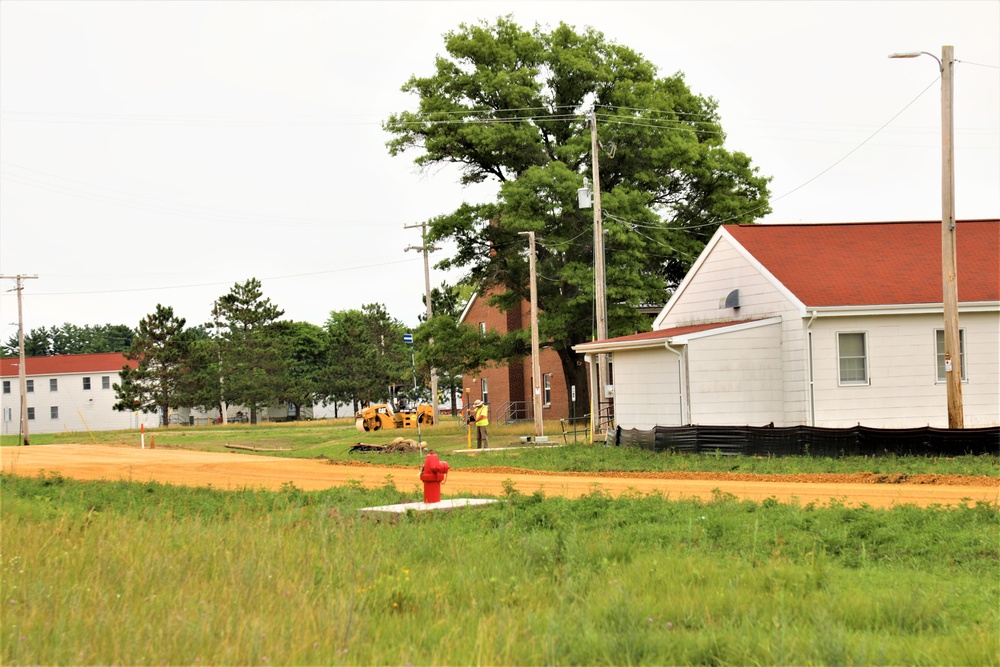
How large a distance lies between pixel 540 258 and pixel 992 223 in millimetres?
17578

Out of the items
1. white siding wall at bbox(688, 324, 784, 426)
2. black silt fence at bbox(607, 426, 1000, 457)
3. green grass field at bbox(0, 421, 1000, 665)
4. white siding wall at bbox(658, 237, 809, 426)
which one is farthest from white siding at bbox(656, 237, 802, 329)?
green grass field at bbox(0, 421, 1000, 665)

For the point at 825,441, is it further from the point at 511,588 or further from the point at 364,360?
the point at 364,360

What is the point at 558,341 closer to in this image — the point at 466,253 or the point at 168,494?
the point at 466,253

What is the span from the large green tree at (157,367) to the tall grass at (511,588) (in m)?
72.1

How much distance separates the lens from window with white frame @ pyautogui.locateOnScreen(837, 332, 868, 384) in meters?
28.0

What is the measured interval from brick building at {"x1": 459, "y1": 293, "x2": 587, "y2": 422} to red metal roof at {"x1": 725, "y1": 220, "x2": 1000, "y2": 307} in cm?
2221

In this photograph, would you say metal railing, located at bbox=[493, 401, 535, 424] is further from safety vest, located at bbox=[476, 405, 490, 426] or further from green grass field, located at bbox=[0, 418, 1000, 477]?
safety vest, located at bbox=[476, 405, 490, 426]

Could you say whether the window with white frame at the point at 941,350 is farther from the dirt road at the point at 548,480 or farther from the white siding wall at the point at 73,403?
the white siding wall at the point at 73,403

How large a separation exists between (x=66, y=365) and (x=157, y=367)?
505 inches

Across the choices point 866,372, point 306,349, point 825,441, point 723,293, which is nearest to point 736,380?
point 866,372

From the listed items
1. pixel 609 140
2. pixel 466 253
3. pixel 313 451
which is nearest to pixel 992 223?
pixel 609 140

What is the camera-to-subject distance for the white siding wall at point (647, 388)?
29203 mm

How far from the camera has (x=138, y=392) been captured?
81812 mm

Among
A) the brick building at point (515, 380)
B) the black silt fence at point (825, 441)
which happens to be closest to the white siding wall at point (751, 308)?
the black silt fence at point (825, 441)
